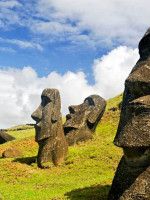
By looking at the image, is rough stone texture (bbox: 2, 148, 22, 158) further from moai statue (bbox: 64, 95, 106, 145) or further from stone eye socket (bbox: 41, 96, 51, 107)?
stone eye socket (bbox: 41, 96, 51, 107)

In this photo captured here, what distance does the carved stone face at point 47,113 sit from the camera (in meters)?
21.6

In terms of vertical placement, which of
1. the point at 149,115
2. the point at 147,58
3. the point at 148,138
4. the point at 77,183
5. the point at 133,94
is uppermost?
the point at 147,58

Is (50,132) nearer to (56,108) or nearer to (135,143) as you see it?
(56,108)

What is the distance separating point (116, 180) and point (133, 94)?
300 cm

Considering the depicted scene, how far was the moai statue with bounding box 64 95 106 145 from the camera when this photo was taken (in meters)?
27.8

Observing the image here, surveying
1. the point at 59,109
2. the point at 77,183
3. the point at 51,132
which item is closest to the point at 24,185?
the point at 77,183

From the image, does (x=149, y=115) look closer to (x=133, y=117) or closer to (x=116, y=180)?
(x=133, y=117)

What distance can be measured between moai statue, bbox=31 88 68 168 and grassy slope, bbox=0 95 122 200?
724 millimetres

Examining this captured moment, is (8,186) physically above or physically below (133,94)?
below

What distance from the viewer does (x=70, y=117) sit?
2905 cm

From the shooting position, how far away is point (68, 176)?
1825cm

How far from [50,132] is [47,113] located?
1.42 m

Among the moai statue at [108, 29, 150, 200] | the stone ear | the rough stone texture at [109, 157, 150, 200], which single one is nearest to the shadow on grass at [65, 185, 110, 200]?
the rough stone texture at [109, 157, 150, 200]

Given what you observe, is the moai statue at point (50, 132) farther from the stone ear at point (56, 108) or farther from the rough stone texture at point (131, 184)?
the rough stone texture at point (131, 184)
